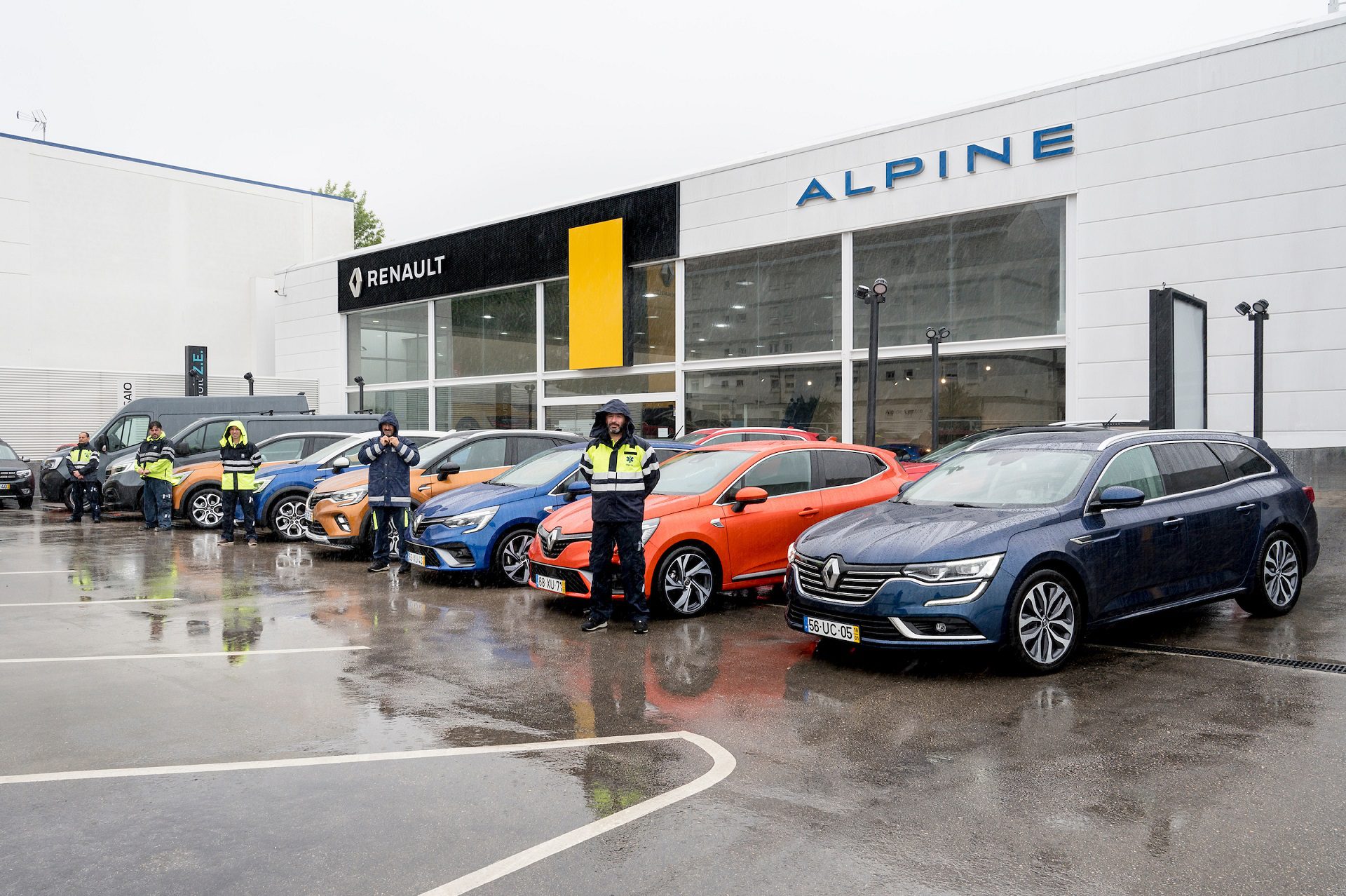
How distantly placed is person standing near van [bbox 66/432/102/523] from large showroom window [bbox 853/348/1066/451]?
1577 cm

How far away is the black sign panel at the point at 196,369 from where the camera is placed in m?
35.1

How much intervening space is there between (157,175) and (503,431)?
3160 cm

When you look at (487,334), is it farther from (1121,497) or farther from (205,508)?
(1121,497)

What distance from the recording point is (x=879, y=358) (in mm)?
22391

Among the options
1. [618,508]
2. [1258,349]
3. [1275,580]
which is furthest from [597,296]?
[1275,580]

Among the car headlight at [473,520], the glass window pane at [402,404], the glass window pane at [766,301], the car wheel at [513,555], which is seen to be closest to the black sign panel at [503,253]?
the glass window pane at [766,301]

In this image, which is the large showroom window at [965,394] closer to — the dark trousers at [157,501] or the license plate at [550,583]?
the license plate at [550,583]

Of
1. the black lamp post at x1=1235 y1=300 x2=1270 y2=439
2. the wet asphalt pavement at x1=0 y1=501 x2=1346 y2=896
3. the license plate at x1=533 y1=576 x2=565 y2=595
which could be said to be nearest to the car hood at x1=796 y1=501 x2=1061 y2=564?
the wet asphalt pavement at x1=0 y1=501 x2=1346 y2=896

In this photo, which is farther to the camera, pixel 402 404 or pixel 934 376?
pixel 402 404

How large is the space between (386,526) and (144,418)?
41.2ft

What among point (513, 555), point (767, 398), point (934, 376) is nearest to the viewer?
point (513, 555)

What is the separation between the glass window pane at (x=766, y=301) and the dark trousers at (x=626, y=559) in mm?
15973

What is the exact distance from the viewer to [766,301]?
80.9ft

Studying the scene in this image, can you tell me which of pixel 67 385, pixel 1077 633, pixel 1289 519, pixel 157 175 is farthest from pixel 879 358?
pixel 157 175
